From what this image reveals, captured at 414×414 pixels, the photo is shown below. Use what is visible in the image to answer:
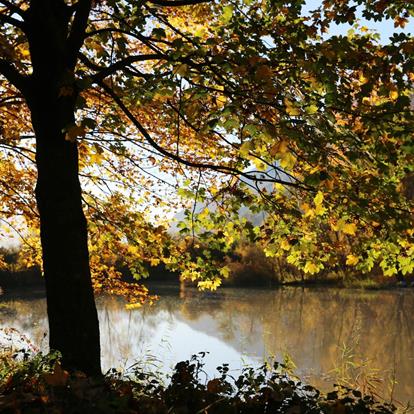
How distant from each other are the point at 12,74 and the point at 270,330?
10.8 meters

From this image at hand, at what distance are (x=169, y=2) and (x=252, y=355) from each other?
7972 millimetres

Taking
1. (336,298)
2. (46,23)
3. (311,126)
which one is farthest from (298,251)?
(336,298)

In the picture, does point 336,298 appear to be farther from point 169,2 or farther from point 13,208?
point 169,2

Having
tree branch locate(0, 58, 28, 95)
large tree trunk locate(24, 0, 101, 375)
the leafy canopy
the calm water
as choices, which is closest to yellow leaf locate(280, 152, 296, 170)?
the leafy canopy

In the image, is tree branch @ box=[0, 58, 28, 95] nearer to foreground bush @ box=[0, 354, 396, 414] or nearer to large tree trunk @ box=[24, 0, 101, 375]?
large tree trunk @ box=[24, 0, 101, 375]

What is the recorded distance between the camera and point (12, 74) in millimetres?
4883

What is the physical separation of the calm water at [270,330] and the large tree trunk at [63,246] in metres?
2.67

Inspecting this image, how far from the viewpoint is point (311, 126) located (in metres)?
3.82

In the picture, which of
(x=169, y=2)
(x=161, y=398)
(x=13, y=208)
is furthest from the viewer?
(x=13, y=208)

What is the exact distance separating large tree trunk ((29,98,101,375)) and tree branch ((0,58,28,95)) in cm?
18

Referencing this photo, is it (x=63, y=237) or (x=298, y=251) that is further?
A: (x=298, y=251)

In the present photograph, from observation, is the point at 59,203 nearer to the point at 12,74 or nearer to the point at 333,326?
the point at 12,74

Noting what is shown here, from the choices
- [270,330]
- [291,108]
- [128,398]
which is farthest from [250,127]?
[270,330]

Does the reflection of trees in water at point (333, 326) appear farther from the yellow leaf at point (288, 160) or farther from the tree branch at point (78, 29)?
the tree branch at point (78, 29)
